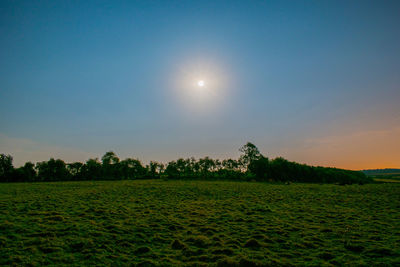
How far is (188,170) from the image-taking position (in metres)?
106

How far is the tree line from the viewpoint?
78125mm

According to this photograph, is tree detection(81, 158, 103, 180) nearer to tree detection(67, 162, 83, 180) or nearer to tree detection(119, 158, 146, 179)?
tree detection(67, 162, 83, 180)

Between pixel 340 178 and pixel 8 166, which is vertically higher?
pixel 8 166

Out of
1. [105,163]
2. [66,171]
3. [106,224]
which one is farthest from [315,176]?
[66,171]

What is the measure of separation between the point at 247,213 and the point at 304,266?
993 centimetres

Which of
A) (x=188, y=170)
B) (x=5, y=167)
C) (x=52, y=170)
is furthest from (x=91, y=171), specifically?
(x=188, y=170)

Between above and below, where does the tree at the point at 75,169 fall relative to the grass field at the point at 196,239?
above

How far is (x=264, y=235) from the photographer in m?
10.9

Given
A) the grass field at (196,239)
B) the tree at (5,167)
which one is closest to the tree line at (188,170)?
the tree at (5,167)

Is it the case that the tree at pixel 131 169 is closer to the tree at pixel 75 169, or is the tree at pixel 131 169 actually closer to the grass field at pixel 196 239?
the tree at pixel 75 169

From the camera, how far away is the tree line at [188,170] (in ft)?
256

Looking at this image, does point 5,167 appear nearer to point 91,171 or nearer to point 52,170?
point 52,170

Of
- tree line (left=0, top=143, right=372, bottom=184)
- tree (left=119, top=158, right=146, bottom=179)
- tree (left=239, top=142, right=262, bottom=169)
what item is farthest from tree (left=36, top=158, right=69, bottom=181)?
tree (left=239, top=142, right=262, bottom=169)

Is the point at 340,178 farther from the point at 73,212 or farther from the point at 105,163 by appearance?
the point at 105,163
